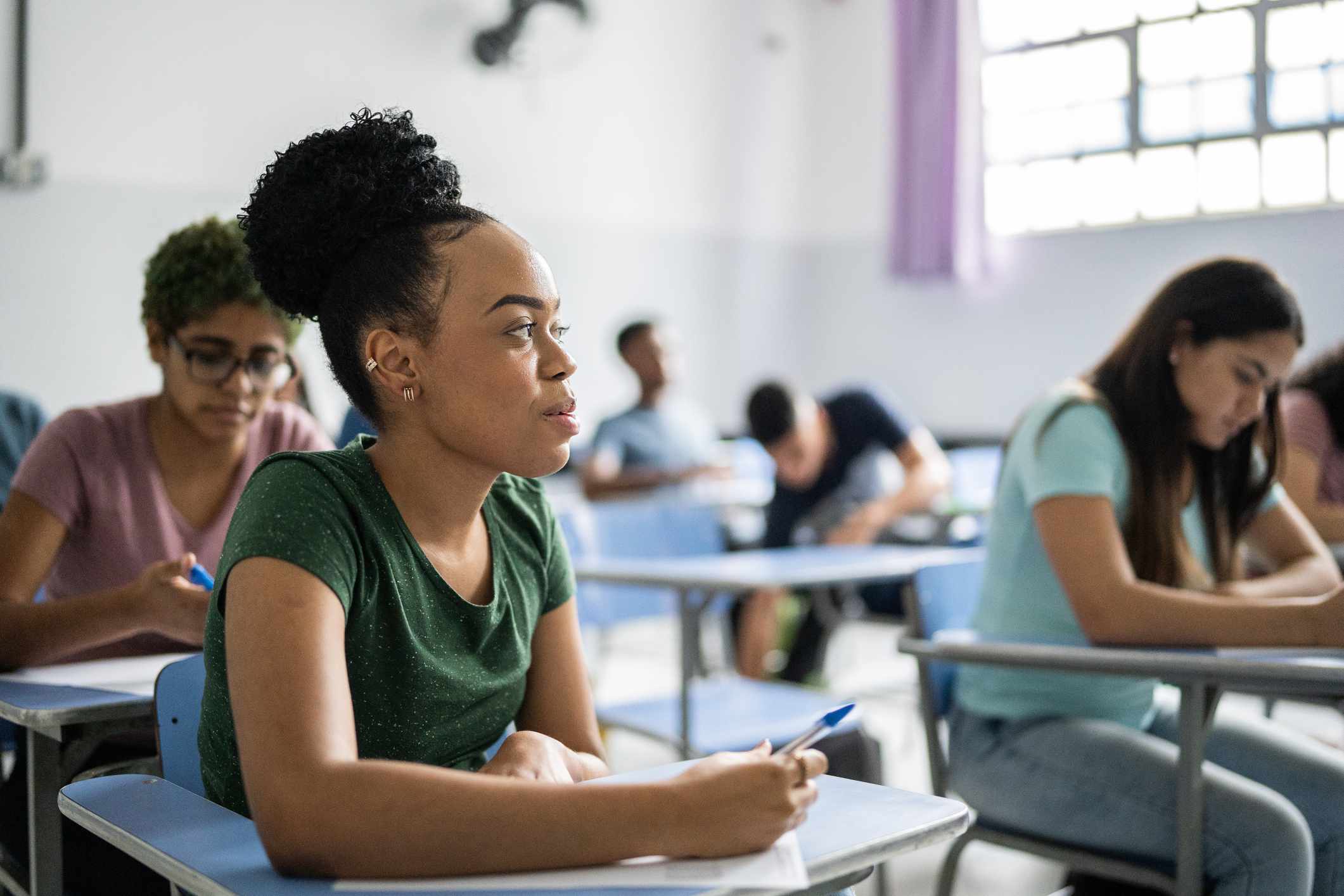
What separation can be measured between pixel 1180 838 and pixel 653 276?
5007 millimetres

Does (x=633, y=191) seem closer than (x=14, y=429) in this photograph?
No

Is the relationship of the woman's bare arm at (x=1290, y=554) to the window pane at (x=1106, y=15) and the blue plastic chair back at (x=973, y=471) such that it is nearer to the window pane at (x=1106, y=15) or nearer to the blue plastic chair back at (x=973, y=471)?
the blue plastic chair back at (x=973, y=471)

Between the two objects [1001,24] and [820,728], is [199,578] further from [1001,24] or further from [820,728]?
[1001,24]

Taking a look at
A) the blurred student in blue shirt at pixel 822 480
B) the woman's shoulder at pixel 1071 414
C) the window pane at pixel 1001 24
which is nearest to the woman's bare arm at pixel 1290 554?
the woman's shoulder at pixel 1071 414

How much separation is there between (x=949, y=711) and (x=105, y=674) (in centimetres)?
118

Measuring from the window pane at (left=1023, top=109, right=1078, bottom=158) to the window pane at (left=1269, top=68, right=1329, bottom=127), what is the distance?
33.9 inches

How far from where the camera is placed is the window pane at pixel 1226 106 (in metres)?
5.20

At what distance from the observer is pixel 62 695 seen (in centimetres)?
137

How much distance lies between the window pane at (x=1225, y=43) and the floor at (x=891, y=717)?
8.91ft

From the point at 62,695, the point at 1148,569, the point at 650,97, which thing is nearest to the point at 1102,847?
the point at 1148,569

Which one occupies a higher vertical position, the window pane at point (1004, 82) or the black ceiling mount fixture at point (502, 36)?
the black ceiling mount fixture at point (502, 36)

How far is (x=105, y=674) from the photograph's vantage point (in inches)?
59.1

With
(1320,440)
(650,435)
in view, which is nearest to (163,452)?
(1320,440)

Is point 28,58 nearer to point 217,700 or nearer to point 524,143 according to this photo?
point 524,143
